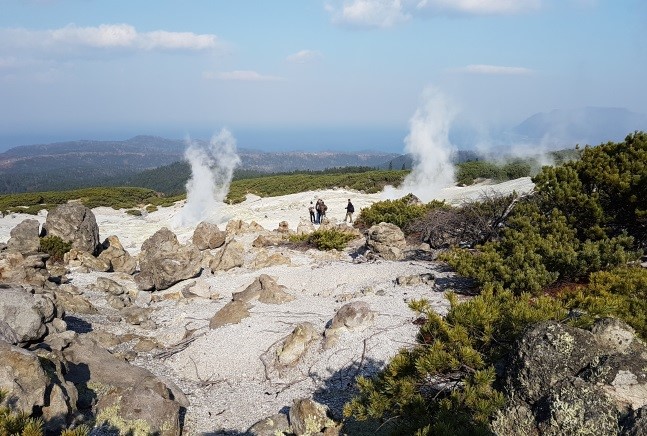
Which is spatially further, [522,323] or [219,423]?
[219,423]

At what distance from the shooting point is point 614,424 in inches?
137

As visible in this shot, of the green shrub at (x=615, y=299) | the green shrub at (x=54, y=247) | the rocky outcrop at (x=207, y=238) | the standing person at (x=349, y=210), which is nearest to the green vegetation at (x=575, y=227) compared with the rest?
the green shrub at (x=615, y=299)

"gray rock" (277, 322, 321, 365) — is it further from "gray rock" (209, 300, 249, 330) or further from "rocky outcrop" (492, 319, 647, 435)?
"rocky outcrop" (492, 319, 647, 435)

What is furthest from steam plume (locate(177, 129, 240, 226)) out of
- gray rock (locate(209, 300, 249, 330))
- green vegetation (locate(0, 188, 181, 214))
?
gray rock (locate(209, 300, 249, 330))

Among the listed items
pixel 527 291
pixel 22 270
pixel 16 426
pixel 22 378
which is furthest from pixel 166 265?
pixel 16 426

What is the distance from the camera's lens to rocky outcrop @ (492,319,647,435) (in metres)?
3.58

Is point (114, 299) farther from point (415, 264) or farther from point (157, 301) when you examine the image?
point (415, 264)

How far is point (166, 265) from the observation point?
49.9ft

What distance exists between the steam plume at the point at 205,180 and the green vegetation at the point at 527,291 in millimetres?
22699

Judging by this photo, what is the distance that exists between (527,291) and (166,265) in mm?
10812

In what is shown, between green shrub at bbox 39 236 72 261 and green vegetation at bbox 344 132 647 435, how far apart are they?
13.8 m

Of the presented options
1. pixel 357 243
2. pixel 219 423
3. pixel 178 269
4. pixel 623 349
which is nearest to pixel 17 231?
pixel 178 269

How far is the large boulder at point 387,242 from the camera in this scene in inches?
617

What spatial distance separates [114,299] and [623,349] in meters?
12.5
